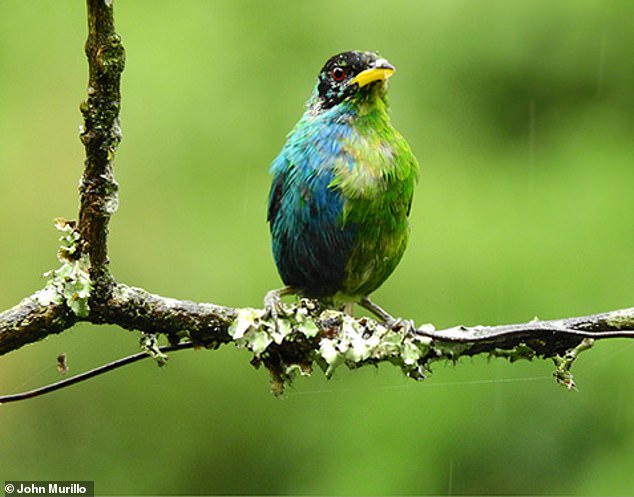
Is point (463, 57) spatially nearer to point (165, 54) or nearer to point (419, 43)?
point (419, 43)

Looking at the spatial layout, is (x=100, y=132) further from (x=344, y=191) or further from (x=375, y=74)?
(x=375, y=74)

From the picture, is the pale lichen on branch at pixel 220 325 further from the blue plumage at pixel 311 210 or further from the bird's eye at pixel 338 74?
the bird's eye at pixel 338 74

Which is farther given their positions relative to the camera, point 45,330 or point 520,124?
point 520,124

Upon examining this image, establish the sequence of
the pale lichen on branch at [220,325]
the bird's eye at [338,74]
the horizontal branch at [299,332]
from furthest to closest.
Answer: the bird's eye at [338,74] → the horizontal branch at [299,332] → the pale lichen on branch at [220,325]

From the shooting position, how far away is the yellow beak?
333 cm

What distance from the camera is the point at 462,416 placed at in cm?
416

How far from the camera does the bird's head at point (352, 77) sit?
337 centimetres

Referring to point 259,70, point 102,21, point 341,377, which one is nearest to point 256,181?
point 259,70

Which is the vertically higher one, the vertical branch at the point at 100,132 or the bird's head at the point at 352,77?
the bird's head at the point at 352,77

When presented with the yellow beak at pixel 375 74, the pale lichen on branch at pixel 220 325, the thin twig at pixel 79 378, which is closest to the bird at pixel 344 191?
the yellow beak at pixel 375 74

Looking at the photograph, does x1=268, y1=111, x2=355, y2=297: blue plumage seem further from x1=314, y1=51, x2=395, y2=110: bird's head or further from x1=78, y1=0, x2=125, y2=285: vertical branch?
x1=78, y1=0, x2=125, y2=285: vertical branch

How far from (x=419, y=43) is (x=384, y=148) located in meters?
1.86

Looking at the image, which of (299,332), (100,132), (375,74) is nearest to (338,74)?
(375,74)

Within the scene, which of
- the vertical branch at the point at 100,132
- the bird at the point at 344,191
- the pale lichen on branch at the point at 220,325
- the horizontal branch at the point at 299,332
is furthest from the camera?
the bird at the point at 344,191
